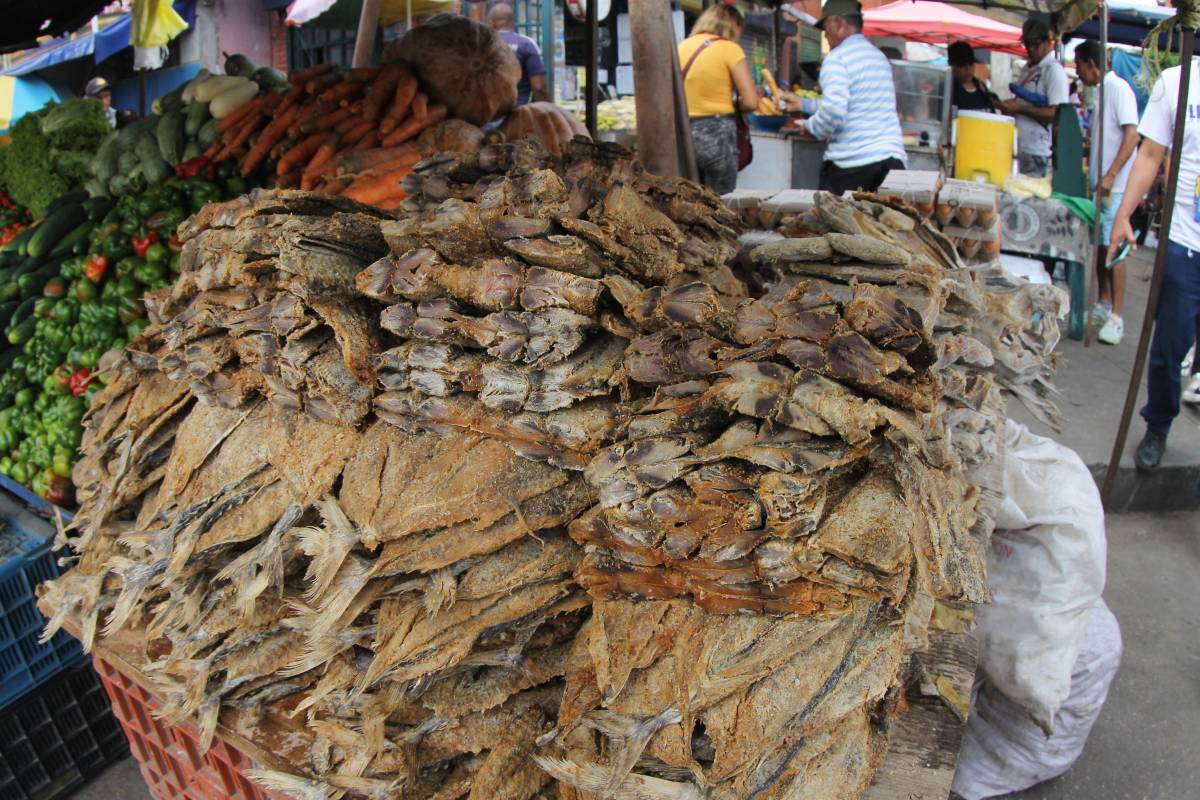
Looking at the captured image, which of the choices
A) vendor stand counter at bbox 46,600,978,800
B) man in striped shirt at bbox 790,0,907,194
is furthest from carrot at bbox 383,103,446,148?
man in striped shirt at bbox 790,0,907,194

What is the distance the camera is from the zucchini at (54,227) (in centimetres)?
394

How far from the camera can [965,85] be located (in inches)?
323

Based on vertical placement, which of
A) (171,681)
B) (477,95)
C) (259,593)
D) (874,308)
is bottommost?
(171,681)

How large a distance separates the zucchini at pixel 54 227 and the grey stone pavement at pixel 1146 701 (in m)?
2.44

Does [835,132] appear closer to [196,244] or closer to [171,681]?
[196,244]

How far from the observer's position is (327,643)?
1620 mm

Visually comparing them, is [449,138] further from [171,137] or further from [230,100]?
[171,137]

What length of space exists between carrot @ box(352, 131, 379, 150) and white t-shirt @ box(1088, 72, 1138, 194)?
5.90 metres

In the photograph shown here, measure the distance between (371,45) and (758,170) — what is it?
399 centimetres

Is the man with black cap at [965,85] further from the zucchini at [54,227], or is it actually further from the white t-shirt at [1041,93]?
the zucchini at [54,227]

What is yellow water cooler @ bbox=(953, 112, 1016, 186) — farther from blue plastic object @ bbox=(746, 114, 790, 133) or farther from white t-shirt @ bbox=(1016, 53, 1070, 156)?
white t-shirt @ bbox=(1016, 53, 1070, 156)

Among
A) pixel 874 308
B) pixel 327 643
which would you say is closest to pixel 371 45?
pixel 327 643

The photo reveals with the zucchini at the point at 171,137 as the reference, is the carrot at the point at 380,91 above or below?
above

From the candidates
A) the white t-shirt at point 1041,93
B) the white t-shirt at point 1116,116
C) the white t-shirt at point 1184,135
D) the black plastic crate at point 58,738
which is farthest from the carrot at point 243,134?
the white t-shirt at point 1041,93
